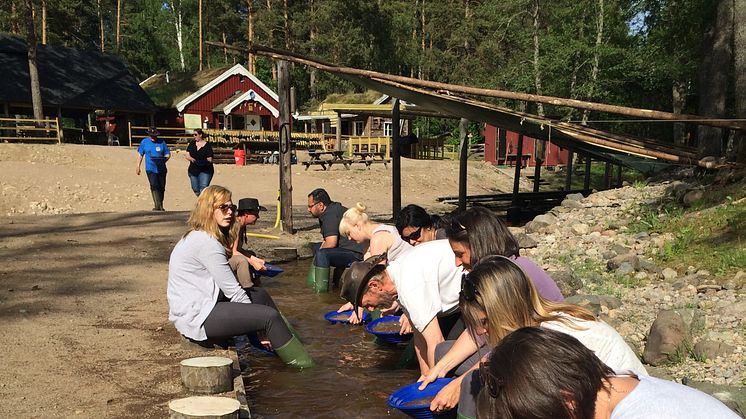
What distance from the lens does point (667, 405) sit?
1.76 metres

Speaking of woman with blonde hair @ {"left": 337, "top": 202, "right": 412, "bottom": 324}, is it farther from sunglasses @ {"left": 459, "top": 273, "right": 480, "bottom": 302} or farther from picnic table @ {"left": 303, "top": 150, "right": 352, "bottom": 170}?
picnic table @ {"left": 303, "top": 150, "right": 352, "bottom": 170}

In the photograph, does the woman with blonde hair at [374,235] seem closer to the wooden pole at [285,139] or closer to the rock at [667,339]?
the rock at [667,339]

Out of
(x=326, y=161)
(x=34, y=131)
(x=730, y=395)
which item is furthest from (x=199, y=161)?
(x=34, y=131)

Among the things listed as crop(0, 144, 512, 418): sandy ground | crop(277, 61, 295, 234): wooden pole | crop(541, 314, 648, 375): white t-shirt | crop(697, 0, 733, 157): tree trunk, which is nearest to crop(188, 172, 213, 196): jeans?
crop(0, 144, 512, 418): sandy ground

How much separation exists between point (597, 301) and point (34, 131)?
1159 inches

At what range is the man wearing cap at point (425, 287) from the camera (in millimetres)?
4043

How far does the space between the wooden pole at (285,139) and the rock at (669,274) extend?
654 centimetres

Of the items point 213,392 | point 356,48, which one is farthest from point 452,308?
point 356,48

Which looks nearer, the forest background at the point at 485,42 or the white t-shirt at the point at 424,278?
the white t-shirt at the point at 424,278

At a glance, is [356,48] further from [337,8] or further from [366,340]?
[366,340]

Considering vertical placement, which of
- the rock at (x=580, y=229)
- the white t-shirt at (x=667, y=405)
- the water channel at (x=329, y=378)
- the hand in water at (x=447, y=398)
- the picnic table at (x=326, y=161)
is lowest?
the water channel at (x=329, y=378)

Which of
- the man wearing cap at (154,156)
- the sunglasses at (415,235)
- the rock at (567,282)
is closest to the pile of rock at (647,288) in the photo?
the rock at (567,282)

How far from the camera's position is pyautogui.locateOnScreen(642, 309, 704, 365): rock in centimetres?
525

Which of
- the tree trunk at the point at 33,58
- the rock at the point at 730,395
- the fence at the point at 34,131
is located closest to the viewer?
the rock at the point at 730,395
